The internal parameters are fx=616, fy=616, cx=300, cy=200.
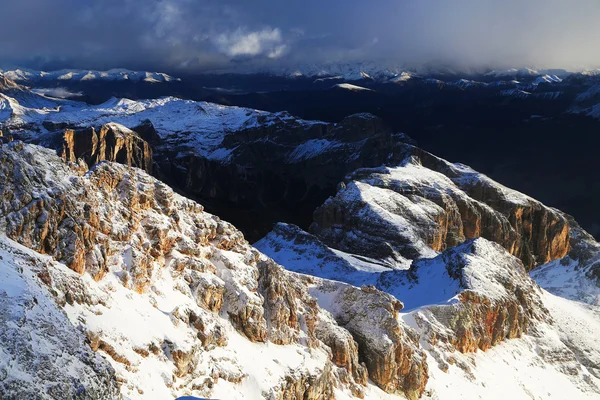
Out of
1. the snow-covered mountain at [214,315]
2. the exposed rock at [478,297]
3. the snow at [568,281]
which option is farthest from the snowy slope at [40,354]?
the snow at [568,281]

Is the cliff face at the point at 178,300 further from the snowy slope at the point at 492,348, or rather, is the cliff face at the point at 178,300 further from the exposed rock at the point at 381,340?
the snowy slope at the point at 492,348

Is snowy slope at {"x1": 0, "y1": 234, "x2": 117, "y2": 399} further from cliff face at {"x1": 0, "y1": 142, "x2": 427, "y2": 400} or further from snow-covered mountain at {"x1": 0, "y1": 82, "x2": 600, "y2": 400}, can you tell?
cliff face at {"x1": 0, "y1": 142, "x2": 427, "y2": 400}

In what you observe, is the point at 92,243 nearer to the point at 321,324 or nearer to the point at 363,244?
the point at 321,324

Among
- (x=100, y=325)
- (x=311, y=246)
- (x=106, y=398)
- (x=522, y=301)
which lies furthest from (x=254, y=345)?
(x=311, y=246)

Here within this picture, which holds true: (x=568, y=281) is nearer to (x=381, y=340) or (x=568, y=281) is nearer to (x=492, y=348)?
(x=492, y=348)

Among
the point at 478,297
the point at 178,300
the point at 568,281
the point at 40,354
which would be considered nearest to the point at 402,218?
the point at 568,281

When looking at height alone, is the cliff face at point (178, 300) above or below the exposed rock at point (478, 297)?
above

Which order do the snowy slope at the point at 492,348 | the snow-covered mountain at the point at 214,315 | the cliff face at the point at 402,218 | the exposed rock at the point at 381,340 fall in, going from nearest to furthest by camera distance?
the snow-covered mountain at the point at 214,315, the exposed rock at the point at 381,340, the snowy slope at the point at 492,348, the cliff face at the point at 402,218

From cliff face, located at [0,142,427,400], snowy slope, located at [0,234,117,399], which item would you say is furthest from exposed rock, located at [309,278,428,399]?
snowy slope, located at [0,234,117,399]

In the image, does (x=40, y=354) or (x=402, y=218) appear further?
(x=402, y=218)
